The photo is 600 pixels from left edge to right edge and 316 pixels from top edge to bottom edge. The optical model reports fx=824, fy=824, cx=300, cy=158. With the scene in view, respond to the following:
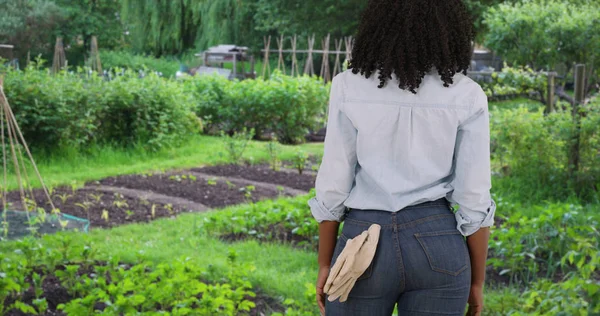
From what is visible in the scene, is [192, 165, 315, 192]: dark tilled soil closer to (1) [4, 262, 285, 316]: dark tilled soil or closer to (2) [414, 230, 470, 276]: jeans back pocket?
(1) [4, 262, 285, 316]: dark tilled soil

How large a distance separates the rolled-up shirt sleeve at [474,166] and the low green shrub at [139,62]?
31253mm

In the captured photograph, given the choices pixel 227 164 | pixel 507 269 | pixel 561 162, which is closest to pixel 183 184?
pixel 227 164

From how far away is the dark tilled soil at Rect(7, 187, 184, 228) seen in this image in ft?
27.0

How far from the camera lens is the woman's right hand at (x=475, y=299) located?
2.58m

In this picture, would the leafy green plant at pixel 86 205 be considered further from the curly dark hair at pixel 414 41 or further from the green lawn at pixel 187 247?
the curly dark hair at pixel 414 41

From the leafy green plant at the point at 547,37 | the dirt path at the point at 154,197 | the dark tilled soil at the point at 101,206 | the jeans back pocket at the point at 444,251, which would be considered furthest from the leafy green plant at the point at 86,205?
the leafy green plant at the point at 547,37

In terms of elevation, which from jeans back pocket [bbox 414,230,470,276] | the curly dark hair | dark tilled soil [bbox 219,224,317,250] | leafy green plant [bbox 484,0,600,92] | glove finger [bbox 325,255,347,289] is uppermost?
leafy green plant [bbox 484,0,600,92]

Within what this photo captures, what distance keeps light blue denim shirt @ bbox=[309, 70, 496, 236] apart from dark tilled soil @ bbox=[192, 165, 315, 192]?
24.9 feet

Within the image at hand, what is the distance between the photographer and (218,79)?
1562cm

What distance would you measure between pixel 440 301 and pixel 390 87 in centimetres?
66

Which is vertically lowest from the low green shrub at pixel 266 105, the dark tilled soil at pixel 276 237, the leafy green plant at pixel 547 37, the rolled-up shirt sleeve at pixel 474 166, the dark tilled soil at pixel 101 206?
the dark tilled soil at pixel 101 206

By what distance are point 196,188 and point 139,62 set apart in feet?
84.4

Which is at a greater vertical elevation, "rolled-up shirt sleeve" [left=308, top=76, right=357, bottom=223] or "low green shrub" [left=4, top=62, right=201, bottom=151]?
"rolled-up shirt sleeve" [left=308, top=76, right=357, bottom=223]

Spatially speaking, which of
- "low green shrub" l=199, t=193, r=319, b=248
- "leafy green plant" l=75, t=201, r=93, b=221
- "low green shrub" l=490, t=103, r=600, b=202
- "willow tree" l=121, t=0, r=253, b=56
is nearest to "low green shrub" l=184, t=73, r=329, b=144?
"low green shrub" l=490, t=103, r=600, b=202
